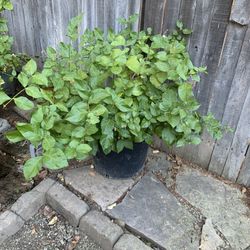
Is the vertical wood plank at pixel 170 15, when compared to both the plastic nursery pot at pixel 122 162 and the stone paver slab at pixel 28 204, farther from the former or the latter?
the stone paver slab at pixel 28 204

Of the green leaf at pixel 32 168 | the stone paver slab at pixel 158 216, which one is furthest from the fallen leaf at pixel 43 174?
the green leaf at pixel 32 168

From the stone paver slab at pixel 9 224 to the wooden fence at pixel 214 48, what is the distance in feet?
4.26

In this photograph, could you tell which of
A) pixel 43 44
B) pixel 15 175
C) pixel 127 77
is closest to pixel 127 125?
pixel 127 77

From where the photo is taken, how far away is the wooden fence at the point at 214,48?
76.3 inches

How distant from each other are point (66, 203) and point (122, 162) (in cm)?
47

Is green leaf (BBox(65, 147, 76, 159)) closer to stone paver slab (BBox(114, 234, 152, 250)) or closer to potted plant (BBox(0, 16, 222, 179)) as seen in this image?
potted plant (BBox(0, 16, 222, 179))

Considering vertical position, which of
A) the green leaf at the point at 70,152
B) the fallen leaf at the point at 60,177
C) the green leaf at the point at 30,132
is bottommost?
the fallen leaf at the point at 60,177

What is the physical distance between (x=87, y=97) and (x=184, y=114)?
536 millimetres

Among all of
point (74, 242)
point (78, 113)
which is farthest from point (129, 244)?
point (78, 113)

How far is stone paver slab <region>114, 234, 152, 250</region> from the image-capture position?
1940mm

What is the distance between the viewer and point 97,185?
7.55 feet

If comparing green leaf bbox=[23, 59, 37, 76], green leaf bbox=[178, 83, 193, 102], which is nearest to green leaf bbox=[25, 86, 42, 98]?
green leaf bbox=[23, 59, 37, 76]

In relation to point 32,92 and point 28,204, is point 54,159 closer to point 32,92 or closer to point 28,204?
point 32,92

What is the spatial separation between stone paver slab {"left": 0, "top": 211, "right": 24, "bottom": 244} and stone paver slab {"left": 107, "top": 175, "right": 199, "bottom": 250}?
606 mm
